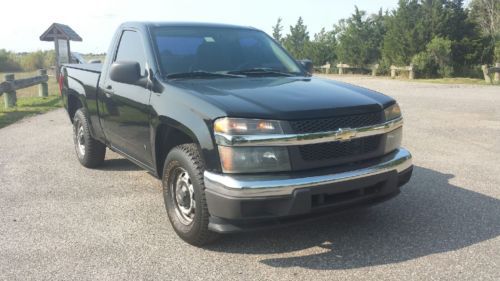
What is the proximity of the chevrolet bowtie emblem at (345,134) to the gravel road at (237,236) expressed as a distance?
2.96 ft

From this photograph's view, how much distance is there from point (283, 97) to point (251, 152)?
2.02ft

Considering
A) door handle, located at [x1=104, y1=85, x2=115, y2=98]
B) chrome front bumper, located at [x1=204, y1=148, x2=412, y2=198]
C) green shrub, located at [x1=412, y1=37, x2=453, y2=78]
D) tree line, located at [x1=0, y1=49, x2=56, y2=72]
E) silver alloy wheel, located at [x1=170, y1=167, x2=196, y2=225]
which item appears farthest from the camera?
tree line, located at [x1=0, y1=49, x2=56, y2=72]

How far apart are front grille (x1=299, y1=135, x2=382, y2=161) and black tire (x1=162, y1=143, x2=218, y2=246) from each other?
0.80m

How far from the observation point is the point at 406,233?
13.4ft

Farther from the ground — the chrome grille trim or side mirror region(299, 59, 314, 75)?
side mirror region(299, 59, 314, 75)

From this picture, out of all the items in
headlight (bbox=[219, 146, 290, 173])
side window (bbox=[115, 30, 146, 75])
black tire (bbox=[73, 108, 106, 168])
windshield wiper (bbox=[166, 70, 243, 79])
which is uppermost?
side window (bbox=[115, 30, 146, 75])

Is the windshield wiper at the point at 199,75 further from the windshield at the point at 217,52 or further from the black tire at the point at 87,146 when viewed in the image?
the black tire at the point at 87,146

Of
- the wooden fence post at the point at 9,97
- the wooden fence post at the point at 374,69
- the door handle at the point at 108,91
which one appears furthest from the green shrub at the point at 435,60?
the door handle at the point at 108,91

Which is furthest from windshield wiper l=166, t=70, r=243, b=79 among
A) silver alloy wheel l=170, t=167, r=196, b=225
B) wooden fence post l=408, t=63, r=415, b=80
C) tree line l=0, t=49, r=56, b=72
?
tree line l=0, t=49, r=56, b=72

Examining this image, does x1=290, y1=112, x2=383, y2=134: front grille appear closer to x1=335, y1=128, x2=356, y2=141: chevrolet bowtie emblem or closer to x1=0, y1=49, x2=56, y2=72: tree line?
x1=335, y1=128, x2=356, y2=141: chevrolet bowtie emblem

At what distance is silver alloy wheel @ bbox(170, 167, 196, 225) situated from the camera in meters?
3.91

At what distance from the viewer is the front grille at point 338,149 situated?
347cm

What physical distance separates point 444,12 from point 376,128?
2816 cm

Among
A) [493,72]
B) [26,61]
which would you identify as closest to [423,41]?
[493,72]
